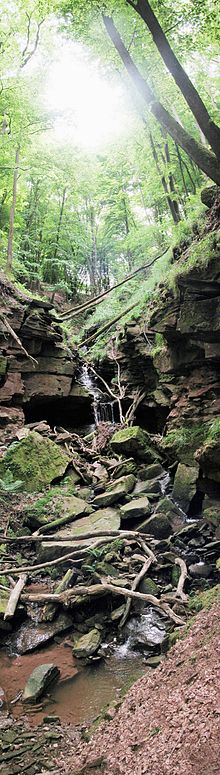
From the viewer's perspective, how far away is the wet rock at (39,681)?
5.00 m

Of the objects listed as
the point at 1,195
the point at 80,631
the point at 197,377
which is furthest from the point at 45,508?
the point at 1,195

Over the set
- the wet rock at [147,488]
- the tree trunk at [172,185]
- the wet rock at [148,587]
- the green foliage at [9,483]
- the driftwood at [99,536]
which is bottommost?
the wet rock at [148,587]

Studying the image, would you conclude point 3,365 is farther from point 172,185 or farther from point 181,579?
point 181,579

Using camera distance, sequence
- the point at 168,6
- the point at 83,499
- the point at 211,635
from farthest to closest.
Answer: the point at 83,499, the point at 168,6, the point at 211,635

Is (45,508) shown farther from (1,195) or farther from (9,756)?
(1,195)

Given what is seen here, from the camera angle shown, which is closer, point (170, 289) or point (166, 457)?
point (170, 289)

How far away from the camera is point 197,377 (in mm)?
12070

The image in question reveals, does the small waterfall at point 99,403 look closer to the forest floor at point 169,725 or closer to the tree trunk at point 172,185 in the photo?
the tree trunk at point 172,185

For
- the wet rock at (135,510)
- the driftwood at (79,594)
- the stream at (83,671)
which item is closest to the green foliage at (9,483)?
the wet rock at (135,510)

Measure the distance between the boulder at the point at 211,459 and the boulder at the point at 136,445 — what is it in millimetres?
3526

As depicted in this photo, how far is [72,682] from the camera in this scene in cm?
534

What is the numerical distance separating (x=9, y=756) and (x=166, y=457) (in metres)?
9.24

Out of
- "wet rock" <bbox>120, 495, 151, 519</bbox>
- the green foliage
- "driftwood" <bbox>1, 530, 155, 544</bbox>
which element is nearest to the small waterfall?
the green foliage

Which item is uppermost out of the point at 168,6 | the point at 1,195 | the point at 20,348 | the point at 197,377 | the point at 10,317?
the point at 1,195
